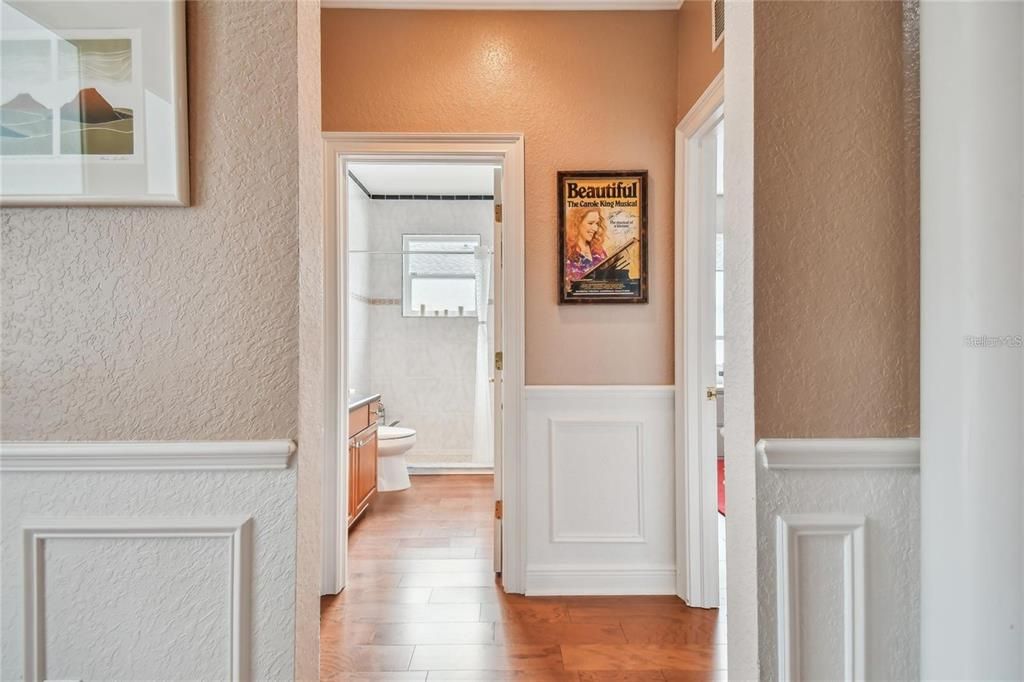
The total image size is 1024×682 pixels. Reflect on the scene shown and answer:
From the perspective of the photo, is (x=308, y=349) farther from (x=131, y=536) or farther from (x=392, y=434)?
(x=392, y=434)

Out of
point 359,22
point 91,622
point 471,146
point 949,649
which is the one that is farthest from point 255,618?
point 359,22

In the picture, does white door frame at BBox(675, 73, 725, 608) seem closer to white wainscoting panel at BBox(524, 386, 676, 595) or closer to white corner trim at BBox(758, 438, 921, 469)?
white wainscoting panel at BBox(524, 386, 676, 595)

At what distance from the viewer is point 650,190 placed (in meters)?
2.55

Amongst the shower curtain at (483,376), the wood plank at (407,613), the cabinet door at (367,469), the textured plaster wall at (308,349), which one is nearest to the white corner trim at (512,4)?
the textured plaster wall at (308,349)

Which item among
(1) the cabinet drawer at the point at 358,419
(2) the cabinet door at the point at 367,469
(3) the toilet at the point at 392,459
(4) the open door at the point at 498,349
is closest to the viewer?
(4) the open door at the point at 498,349

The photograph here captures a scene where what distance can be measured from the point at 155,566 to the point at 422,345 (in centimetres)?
409

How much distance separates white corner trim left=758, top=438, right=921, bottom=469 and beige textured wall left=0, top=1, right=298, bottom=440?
961mm

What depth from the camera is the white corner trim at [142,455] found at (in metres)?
1.11

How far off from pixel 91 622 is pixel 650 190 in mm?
2354

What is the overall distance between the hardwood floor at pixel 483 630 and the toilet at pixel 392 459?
115cm

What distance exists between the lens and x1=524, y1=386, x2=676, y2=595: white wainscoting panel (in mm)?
2551

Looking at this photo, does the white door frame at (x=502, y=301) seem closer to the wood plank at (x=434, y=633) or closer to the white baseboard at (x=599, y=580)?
the white baseboard at (x=599, y=580)

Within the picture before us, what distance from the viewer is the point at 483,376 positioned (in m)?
5.02

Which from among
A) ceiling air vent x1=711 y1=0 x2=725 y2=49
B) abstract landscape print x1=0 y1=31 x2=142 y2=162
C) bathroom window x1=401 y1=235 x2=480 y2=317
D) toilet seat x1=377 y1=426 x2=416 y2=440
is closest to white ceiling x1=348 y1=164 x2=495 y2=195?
bathroom window x1=401 y1=235 x2=480 y2=317
